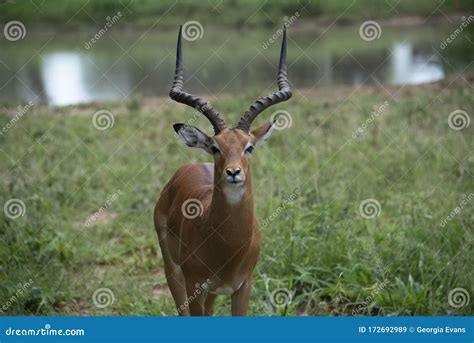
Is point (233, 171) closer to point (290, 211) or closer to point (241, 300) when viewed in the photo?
point (241, 300)

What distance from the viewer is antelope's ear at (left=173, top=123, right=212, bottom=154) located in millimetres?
4535

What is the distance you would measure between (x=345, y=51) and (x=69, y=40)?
293 inches

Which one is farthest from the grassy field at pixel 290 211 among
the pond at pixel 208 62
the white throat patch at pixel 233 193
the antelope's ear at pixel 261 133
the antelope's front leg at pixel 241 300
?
the pond at pixel 208 62

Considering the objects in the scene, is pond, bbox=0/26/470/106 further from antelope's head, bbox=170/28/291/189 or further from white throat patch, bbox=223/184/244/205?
Answer: white throat patch, bbox=223/184/244/205

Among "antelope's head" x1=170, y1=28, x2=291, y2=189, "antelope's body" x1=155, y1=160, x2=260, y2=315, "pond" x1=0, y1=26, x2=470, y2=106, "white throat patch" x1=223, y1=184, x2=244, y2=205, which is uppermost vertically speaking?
"pond" x1=0, y1=26, x2=470, y2=106

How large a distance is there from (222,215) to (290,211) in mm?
1966

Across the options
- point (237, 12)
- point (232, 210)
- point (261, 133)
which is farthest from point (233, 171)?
point (237, 12)

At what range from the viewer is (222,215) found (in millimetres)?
4586

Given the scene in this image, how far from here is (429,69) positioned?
15070mm

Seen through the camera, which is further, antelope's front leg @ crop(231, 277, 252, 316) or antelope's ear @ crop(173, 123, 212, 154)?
antelope's front leg @ crop(231, 277, 252, 316)

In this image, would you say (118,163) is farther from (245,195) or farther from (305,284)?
(245,195)

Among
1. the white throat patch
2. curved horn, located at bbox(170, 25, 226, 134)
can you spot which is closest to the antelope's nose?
the white throat patch

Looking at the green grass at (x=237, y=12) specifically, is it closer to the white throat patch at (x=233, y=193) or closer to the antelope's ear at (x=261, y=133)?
the antelope's ear at (x=261, y=133)

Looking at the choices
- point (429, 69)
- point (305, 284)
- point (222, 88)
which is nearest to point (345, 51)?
point (429, 69)
